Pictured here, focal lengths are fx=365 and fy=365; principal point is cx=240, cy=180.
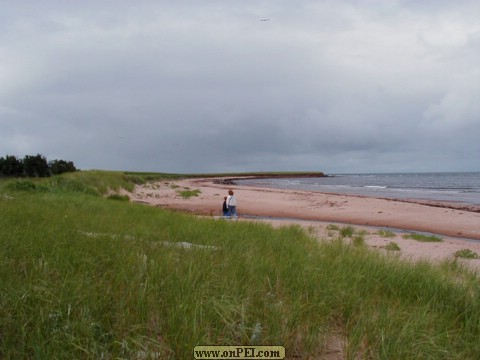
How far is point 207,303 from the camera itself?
323 cm

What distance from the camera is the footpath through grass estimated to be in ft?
8.91

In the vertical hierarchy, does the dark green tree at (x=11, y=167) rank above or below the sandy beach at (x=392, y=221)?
above

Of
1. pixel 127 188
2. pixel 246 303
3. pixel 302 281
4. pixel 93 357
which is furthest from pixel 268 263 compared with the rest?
pixel 127 188

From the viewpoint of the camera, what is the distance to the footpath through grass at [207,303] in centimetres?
271

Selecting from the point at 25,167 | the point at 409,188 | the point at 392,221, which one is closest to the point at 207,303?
the point at 392,221

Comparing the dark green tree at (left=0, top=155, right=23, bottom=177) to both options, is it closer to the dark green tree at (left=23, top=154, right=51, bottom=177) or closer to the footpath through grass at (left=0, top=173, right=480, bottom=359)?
the dark green tree at (left=23, top=154, right=51, bottom=177)

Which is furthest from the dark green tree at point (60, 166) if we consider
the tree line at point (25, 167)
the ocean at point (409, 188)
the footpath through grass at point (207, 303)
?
the footpath through grass at point (207, 303)

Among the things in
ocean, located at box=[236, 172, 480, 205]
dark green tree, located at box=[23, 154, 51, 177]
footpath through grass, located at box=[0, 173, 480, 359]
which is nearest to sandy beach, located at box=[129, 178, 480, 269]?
footpath through grass, located at box=[0, 173, 480, 359]

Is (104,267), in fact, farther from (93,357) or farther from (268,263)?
(268,263)

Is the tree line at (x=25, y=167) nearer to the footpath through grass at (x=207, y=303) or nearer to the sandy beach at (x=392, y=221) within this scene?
the sandy beach at (x=392, y=221)

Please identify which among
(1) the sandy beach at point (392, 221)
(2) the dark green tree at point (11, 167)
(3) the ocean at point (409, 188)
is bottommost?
A: (1) the sandy beach at point (392, 221)

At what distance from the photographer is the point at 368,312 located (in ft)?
11.4

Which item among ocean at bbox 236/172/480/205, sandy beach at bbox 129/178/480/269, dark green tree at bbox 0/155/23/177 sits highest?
dark green tree at bbox 0/155/23/177

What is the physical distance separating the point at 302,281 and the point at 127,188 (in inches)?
1247
